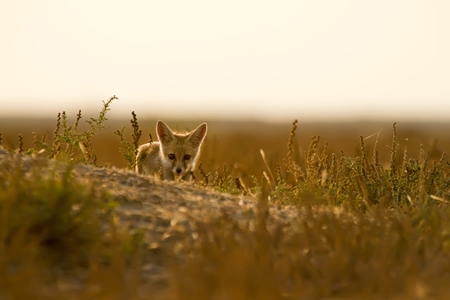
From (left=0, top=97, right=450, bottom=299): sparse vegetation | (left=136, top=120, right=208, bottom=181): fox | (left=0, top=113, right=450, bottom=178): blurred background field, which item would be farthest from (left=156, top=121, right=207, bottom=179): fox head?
(left=0, top=97, right=450, bottom=299): sparse vegetation

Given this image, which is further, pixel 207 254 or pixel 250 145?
pixel 250 145

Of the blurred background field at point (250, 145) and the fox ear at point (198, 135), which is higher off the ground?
the fox ear at point (198, 135)

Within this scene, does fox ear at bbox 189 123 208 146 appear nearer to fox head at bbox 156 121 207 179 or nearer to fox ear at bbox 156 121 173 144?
fox head at bbox 156 121 207 179

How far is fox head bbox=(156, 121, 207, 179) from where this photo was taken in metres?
10.2

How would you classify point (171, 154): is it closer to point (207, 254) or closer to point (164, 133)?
point (164, 133)

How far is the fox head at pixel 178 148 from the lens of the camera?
1023 cm

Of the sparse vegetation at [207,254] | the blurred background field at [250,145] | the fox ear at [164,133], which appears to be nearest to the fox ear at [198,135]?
the blurred background field at [250,145]

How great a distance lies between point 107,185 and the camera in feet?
18.5

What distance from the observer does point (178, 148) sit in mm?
10609

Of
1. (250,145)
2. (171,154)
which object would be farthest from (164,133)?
(250,145)

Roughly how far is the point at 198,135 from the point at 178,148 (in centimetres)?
63

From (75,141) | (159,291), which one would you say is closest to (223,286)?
(159,291)

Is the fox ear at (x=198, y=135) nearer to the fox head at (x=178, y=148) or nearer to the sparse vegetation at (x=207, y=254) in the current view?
the fox head at (x=178, y=148)

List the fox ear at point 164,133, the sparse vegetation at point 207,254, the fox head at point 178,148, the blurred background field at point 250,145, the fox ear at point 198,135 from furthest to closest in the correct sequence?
the fox ear at point 198,135
the fox ear at point 164,133
the blurred background field at point 250,145
the fox head at point 178,148
the sparse vegetation at point 207,254
